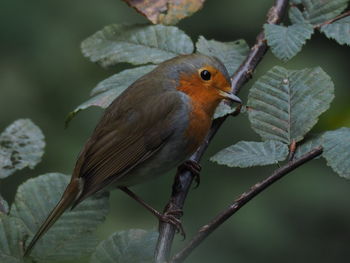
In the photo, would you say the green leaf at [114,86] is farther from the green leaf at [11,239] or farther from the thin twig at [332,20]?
the green leaf at [11,239]

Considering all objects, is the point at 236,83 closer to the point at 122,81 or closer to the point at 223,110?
the point at 223,110

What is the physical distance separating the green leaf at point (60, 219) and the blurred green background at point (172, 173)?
2087mm

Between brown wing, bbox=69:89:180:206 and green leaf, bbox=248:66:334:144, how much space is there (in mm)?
653

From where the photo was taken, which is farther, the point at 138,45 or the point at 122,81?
the point at 138,45

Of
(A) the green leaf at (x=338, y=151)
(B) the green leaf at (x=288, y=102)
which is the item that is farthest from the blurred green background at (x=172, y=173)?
(A) the green leaf at (x=338, y=151)

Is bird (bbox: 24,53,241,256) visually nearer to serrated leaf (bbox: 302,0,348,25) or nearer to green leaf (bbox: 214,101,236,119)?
green leaf (bbox: 214,101,236,119)

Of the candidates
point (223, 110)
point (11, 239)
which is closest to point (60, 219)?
point (11, 239)

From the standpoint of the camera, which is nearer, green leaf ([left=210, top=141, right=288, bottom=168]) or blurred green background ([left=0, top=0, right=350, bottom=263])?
green leaf ([left=210, top=141, right=288, bottom=168])

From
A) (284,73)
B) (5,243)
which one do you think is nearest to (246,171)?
(284,73)

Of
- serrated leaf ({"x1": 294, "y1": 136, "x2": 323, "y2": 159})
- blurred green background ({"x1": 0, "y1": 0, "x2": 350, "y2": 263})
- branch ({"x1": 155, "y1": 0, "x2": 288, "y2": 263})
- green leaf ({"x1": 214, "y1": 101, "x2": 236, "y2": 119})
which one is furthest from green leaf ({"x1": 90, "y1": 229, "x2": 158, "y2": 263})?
blurred green background ({"x1": 0, "y1": 0, "x2": 350, "y2": 263})

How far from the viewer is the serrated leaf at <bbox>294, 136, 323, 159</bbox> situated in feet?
6.05

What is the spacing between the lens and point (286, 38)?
225 cm

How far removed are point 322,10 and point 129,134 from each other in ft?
2.89

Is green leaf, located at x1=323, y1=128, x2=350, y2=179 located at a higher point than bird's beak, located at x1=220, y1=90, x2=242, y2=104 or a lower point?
higher
